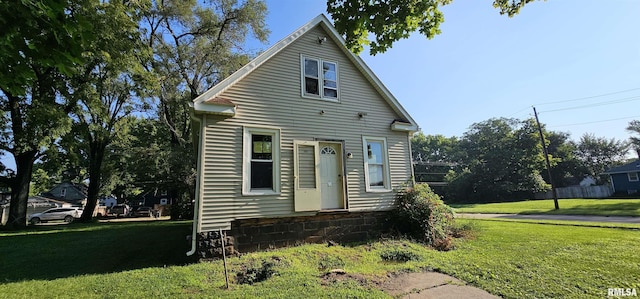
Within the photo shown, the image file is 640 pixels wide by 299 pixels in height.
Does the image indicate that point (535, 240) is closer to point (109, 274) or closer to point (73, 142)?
point (109, 274)

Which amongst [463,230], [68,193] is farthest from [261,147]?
[68,193]

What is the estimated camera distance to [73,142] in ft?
59.0

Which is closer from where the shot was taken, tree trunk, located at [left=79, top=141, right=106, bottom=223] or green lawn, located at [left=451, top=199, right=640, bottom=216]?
green lawn, located at [left=451, top=199, right=640, bottom=216]

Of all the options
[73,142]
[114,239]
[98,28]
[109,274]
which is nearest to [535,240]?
[109,274]

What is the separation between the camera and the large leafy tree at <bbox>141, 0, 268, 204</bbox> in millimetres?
20156

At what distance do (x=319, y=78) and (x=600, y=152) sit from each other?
6200 cm

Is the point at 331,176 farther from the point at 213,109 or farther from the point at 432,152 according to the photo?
the point at 432,152

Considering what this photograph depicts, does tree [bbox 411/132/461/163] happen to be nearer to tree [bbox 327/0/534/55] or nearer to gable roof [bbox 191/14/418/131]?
gable roof [bbox 191/14/418/131]

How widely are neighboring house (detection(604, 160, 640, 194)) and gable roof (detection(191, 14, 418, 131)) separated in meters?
36.9

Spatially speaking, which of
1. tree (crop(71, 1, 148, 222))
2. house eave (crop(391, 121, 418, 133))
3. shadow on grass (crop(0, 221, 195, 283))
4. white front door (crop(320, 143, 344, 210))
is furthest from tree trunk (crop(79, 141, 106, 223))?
house eave (crop(391, 121, 418, 133))

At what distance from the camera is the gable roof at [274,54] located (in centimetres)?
734

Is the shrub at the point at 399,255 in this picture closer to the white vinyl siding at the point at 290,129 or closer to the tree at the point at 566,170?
the white vinyl siding at the point at 290,129

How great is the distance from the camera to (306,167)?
8.50 meters

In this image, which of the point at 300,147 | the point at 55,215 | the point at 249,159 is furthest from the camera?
the point at 55,215
